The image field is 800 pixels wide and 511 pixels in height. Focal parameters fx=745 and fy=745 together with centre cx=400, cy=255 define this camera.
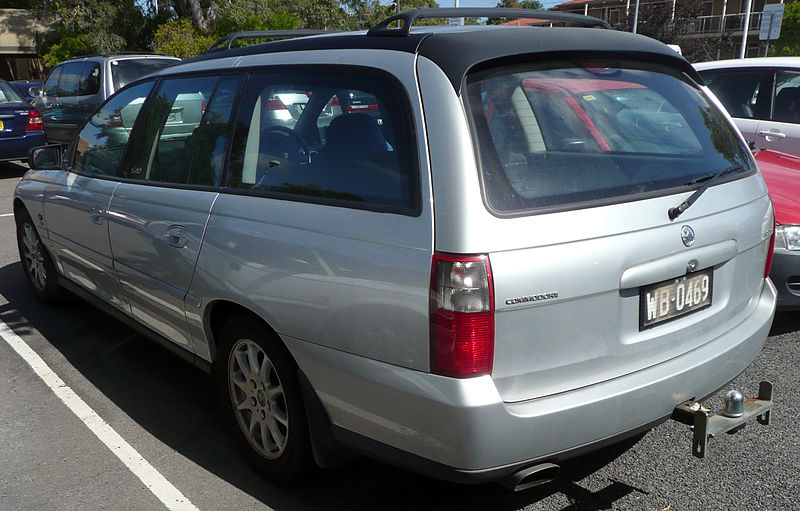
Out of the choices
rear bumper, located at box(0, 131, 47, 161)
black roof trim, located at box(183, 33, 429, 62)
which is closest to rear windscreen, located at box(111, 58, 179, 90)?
rear bumper, located at box(0, 131, 47, 161)

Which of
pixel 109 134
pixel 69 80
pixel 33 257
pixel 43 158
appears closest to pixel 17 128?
pixel 69 80

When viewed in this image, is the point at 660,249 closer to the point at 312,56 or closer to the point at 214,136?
the point at 312,56

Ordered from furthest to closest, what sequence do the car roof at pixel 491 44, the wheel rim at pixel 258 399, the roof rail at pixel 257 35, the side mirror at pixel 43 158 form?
1. the side mirror at pixel 43 158
2. the roof rail at pixel 257 35
3. the wheel rim at pixel 258 399
4. the car roof at pixel 491 44

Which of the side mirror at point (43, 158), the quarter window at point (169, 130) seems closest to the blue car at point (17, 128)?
the side mirror at point (43, 158)

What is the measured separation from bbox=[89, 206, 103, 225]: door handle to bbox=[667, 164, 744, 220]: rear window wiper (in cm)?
305

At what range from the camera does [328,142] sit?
289cm

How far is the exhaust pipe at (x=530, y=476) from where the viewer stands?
7.80ft

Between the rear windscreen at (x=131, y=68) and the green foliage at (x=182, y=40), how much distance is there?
46.5 feet

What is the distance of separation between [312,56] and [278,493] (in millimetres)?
1805

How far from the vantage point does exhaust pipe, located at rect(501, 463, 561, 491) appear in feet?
7.80

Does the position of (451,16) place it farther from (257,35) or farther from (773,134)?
(773,134)

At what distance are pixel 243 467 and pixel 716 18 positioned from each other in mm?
56578

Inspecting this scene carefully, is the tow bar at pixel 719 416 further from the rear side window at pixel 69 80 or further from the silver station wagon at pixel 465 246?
the rear side window at pixel 69 80

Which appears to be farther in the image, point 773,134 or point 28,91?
point 28,91
